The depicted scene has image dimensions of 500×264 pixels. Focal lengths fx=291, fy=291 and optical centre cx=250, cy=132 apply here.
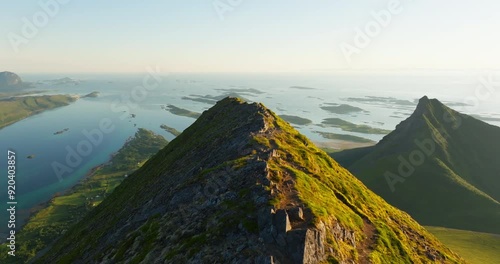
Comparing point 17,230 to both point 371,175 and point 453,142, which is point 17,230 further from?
point 453,142

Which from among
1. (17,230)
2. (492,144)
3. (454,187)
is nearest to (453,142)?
(492,144)

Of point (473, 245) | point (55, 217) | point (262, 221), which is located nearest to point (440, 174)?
point (473, 245)

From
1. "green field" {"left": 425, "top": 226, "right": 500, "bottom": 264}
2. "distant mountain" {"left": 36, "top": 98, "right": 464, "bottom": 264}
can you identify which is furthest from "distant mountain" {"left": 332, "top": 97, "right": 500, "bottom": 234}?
"distant mountain" {"left": 36, "top": 98, "right": 464, "bottom": 264}

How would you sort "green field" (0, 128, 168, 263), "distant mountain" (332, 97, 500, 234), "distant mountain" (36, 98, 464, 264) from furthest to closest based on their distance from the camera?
"distant mountain" (332, 97, 500, 234), "green field" (0, 128, 168, 263), "distant mountain" (36, 98, 464, 264)

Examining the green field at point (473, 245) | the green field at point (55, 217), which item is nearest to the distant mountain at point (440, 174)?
the green field at point (473, 245)

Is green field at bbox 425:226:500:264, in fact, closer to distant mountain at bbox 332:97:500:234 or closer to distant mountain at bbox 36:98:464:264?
distant mountain at bbox 332:97:500:234

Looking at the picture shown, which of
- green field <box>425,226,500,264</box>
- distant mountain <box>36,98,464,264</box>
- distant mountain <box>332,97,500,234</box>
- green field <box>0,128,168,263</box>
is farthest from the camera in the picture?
distant mountain <box>332,97,500,234</box>

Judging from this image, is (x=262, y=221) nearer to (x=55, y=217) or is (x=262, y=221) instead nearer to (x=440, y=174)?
(x=55, y=217)
